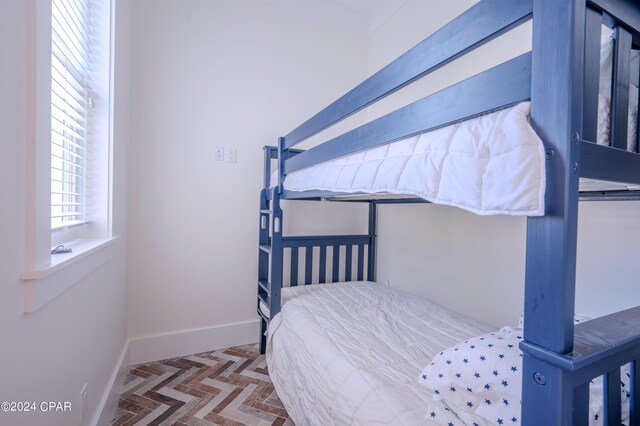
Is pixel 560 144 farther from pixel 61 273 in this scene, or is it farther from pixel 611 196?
pixel 61 273

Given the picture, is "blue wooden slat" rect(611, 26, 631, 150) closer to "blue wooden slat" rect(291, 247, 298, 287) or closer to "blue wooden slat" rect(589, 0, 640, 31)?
"blue wooden slat" rect(589, 0, 640, 31)

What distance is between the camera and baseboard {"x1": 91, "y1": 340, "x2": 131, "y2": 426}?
123 cm

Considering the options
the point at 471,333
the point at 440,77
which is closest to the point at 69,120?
the point at 471,333

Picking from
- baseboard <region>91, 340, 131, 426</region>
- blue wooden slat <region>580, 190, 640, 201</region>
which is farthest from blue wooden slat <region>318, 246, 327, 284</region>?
blue wooden slat <region>580, 190, 640, 201</region>

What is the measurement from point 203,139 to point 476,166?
1.98 metres

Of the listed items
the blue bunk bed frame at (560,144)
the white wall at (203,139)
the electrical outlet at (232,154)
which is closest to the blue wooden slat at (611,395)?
the blue bunk bed frame at (560,144)

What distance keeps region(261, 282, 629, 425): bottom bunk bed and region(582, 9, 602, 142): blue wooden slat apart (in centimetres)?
55

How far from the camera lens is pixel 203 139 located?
2.11 meters

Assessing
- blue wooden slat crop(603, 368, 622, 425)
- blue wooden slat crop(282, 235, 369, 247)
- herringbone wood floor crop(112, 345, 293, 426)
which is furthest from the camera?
blue wooden slat crop(282, 235, 369, 247)

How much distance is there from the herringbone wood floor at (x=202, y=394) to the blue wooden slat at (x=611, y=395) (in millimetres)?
1264

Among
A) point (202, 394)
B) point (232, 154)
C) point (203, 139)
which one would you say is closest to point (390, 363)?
point (202, 394)

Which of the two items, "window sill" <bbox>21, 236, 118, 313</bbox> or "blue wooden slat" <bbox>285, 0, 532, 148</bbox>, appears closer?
"blue wooden slat" <bbox>285, 0, 532, 148</bbox>

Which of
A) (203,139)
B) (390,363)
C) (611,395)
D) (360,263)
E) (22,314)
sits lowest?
(390,363)

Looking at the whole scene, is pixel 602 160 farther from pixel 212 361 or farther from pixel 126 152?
pixel 212 361
